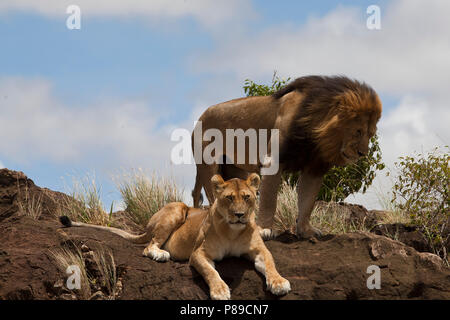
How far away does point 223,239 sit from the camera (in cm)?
652

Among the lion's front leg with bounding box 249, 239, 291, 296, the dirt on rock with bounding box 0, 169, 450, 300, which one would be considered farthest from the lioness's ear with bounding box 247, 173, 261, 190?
the dirt on rock with bounding box 0, 169, 450, 300

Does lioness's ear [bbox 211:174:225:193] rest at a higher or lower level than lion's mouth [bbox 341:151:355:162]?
lower

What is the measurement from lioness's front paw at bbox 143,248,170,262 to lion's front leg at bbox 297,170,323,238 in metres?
1.77

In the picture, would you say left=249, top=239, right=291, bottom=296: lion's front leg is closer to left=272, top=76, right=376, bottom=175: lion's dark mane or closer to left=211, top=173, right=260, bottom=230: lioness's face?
left=211, top=173, right=260, bottom=230: lioness's face

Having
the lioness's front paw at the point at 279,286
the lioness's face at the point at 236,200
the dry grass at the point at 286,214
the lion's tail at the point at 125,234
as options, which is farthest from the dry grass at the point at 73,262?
the dry grass at the point at 286,214

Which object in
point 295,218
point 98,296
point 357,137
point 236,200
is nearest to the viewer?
point 236,200

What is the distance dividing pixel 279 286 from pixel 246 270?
537 millimetres

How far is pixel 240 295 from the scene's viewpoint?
6.32 metres

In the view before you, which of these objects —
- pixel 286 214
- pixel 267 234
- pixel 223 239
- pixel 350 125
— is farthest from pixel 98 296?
pixel 286 214

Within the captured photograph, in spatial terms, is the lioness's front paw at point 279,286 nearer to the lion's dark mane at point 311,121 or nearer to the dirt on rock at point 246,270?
the dirt on rock at point 246,270

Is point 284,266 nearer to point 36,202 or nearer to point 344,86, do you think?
point 344,86

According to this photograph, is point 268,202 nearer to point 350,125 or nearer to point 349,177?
point 350,125

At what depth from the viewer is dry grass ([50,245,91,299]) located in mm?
7098
